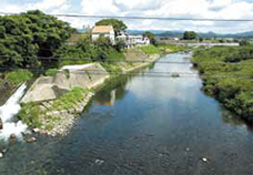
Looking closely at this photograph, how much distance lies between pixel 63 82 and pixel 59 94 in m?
2.18

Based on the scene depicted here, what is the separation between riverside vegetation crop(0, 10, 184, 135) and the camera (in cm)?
1309

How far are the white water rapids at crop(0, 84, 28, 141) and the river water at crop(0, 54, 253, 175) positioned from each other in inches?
39.5

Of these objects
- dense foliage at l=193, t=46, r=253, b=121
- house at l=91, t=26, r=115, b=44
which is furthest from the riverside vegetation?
dense foliage at l=193, t=46, r=253, b=121

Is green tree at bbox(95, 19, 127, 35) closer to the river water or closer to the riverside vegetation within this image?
the riverside vegetation

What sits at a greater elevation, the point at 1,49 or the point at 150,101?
the point at 1,49

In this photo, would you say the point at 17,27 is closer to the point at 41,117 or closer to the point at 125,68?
the point at 41,117

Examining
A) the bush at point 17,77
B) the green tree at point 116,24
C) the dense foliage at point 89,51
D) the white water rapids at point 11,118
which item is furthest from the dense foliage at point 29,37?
the green tree at point 116,24

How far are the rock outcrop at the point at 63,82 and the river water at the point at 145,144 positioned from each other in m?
1.90

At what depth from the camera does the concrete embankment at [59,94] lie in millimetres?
12273

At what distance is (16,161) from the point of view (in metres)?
9.18

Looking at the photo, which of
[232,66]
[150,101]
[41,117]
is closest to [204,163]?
[41,117]

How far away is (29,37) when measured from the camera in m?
18.5

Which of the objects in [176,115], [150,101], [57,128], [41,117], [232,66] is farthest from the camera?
[232,66]

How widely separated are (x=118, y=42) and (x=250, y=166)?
2301 centimetres
